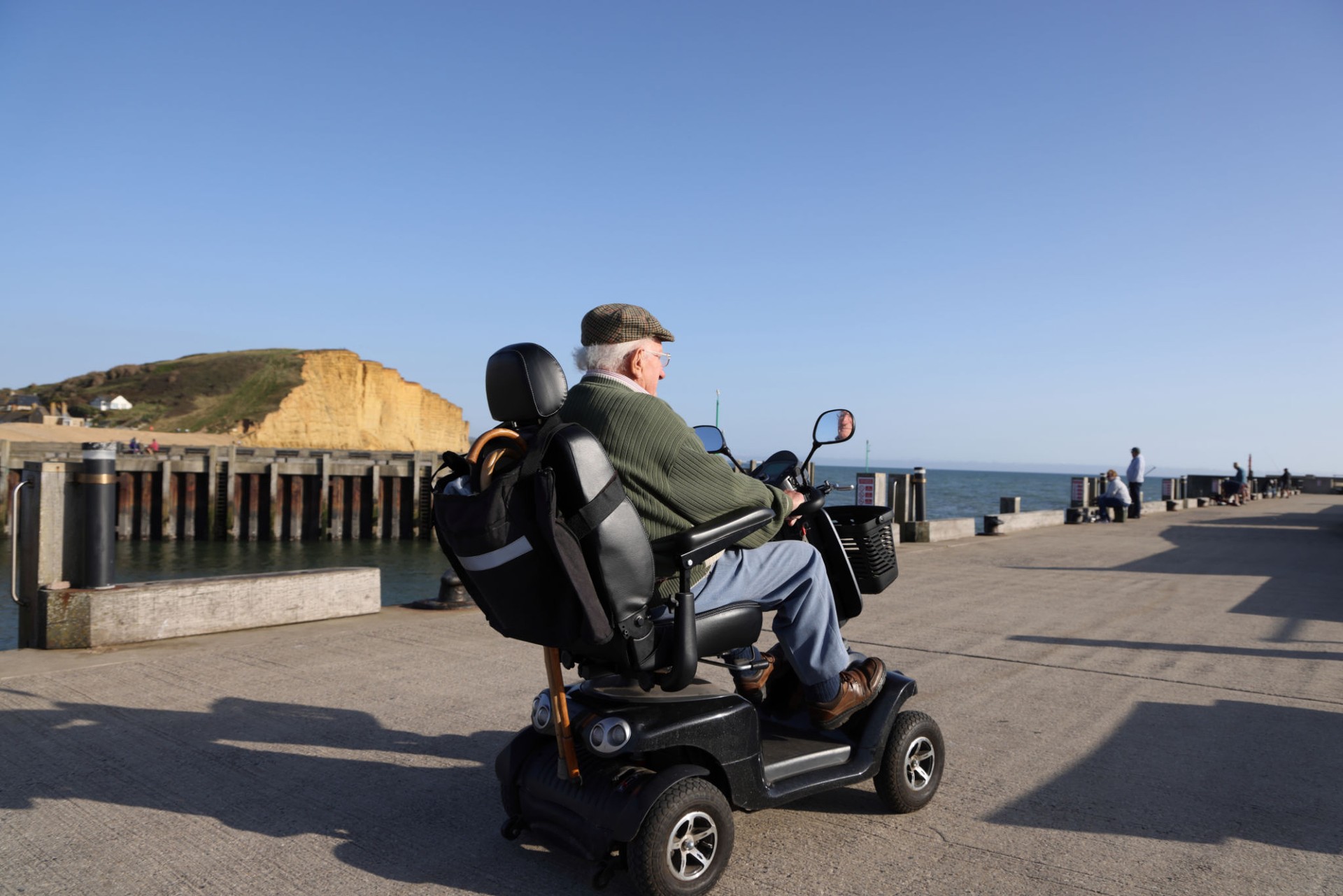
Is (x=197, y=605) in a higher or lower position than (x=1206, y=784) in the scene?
higher

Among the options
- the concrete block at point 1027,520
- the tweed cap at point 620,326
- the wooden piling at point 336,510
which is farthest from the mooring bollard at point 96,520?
the wooden piling at point 336,510

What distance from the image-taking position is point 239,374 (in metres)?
89.2

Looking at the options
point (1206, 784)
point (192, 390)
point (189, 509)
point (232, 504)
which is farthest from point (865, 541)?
point (192, 390)

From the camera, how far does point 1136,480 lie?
22797 mm

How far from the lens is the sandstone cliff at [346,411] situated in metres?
71.9

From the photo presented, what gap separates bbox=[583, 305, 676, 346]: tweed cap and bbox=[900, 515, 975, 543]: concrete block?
1190cm

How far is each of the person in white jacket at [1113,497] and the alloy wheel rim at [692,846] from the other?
21.3m

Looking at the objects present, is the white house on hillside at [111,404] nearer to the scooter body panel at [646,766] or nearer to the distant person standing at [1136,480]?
the distant person standing at [1136,480]

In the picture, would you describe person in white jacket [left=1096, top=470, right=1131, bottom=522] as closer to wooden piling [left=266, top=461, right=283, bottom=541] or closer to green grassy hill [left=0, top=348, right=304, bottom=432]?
wooden piling [left=266, top=461, right=283, bottom=541]

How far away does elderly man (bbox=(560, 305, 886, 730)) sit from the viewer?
8.80ft

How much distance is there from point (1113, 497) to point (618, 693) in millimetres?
21459

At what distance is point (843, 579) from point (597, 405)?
3.80ft

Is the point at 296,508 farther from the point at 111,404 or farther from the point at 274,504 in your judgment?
the point at 111,404

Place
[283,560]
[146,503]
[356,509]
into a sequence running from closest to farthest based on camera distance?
[283,560]
[146,503]
[356,509]
